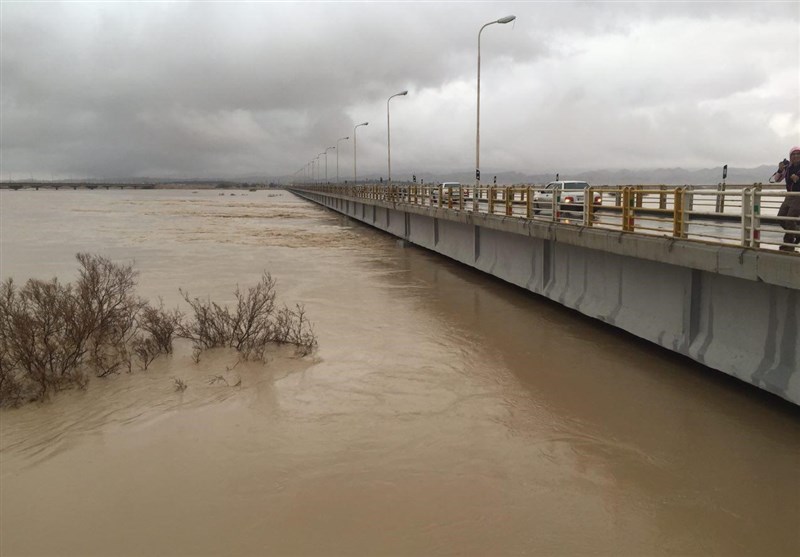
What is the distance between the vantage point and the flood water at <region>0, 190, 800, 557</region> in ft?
17.9

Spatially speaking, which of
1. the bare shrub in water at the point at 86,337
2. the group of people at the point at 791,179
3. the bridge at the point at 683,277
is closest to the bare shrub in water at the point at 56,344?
the bare shrub in water at the point at 86,337

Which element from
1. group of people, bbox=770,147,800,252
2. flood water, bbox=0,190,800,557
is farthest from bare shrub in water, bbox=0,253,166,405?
group of people, bbox=770,147,800,252

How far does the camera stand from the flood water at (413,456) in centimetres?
545

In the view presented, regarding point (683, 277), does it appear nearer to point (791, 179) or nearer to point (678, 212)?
point (678, 212)

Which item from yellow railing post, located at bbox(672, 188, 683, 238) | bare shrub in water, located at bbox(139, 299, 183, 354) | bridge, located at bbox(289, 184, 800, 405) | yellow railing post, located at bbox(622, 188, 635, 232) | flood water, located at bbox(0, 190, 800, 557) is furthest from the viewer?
yellow railing post, located at bbox(622, 188, 635, 232)

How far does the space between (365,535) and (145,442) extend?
137 inches

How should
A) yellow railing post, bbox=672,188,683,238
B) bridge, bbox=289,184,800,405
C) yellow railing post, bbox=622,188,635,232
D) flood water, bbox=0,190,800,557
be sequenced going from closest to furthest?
flood water, bbox=0,190,800,557 < bridge, bbox=289,184,800,405 < yellow railing post, bbox=672,188,683,238 < yellow railing post, bbox=622,188,635,232

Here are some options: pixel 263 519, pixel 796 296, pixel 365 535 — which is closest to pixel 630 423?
pixel 796 296

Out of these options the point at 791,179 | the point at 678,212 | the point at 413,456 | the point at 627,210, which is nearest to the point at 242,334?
the point at 413,456

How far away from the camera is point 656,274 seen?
10.5m

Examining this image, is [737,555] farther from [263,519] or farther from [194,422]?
[194,422]

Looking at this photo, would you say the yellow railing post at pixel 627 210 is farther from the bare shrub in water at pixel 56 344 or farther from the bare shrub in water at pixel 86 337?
the bare shrub in water at pixel 56 344

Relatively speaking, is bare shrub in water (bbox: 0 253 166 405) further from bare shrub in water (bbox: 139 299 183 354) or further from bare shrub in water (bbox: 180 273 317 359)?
bare shrub in water (bbox: 180 273 317 359)

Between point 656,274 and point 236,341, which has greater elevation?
point 656,274
